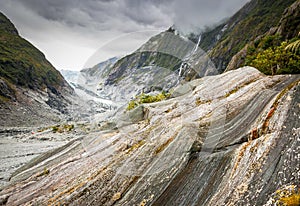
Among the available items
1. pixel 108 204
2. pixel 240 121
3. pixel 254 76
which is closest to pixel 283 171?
pixel 240 121

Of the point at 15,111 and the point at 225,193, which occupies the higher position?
the point at 225,193

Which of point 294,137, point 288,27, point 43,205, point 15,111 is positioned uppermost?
point 288,27

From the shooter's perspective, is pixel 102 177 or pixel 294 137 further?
pixel 102 177

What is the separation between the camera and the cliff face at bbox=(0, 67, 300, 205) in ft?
40.5

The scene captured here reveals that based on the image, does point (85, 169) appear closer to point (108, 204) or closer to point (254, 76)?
point (108, 204)

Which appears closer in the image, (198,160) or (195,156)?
(198,160)

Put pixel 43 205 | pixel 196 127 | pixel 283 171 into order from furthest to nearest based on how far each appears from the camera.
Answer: pixel 196 127
pixel 43 205
pixel 283 171

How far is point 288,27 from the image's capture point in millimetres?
96125

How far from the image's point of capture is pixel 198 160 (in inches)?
629

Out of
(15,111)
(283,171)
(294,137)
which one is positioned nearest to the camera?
(283,171)

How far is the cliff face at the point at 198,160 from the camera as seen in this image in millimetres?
12359

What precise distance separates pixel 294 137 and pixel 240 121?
4.99 meters

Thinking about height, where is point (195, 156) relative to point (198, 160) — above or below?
above

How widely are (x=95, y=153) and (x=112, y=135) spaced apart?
3.66 metres
